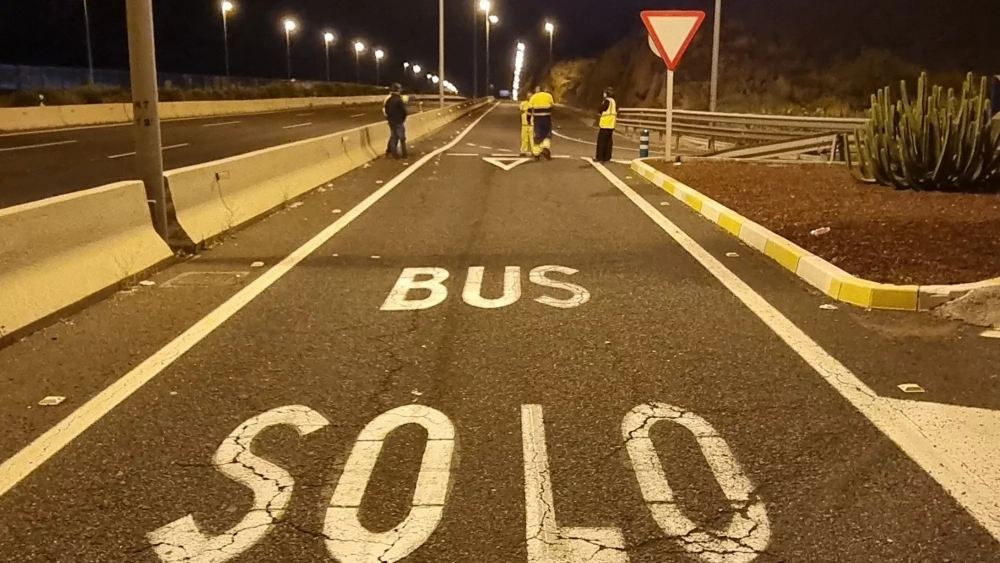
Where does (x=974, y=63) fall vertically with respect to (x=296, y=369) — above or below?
above

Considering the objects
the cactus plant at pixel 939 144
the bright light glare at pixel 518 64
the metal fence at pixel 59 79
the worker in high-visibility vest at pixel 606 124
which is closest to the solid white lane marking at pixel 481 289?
the cactus plant at pixel 939 144

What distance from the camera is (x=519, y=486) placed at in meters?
4.42

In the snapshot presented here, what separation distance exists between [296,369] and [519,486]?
2.22 meters

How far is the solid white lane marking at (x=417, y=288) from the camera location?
7801 mm

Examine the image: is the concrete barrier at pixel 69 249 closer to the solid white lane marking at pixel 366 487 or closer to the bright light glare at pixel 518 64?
the solid white lane marking at pixel 366 487

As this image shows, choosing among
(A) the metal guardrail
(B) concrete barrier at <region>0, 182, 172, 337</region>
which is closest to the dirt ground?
(B) concrete barrier at <region>0, 182, 172, 337</region>

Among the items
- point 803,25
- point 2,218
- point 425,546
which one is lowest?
point 425,546

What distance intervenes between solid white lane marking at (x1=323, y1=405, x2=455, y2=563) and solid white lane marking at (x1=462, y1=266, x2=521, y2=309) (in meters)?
2.53

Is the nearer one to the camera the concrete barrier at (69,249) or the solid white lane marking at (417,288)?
the concrete barrier at (69,249)

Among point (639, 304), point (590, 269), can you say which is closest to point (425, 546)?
point (639, 304)

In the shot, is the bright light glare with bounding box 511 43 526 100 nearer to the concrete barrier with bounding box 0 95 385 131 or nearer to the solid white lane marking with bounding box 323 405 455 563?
the concrete barrier with bounding box 0 95 385 131

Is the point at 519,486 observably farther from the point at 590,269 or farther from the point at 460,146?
the point at 460,146

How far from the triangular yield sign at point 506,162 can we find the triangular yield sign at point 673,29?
3.85 metres

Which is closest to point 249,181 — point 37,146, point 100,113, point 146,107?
point 146,107
